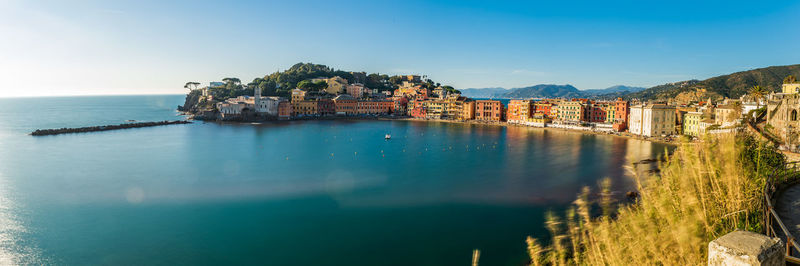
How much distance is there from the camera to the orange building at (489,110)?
42.8m

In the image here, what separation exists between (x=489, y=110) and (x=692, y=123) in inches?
776

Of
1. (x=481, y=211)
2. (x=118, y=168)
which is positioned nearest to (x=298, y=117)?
(x=118, y=168)

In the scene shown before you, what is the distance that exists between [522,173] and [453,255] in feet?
29.3

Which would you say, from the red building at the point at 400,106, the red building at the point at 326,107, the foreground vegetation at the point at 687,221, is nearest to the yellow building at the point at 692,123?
the foreground vegetation at the point at 687,221

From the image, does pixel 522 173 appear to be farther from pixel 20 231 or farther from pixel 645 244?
pixel 20 231

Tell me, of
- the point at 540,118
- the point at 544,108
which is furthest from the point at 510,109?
the point at 540,118

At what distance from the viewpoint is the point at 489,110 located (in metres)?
43.7

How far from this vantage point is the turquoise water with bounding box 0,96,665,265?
8.89m

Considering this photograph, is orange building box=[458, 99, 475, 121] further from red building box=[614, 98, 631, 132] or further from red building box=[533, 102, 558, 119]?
red building box=[614, 98, 631, 132]

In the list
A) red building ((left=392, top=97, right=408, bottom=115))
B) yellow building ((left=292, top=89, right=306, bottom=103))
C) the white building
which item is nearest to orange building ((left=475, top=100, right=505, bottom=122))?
red building ((left=392, top=97, right=408, bottom=115))

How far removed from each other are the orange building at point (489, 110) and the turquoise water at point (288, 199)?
17.9 metres

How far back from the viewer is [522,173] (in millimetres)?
16438

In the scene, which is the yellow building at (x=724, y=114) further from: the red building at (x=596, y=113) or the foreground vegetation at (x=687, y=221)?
the foreground vegetation at (x=687, y=221)

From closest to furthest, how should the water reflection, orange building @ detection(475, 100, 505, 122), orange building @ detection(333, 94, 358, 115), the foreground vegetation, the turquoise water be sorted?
the foreground vegetation, the water reflection, the turquoise water, orange building @ detection(475, 100, 505, 122), orange building @ detection(333, 94, 358, 115)
